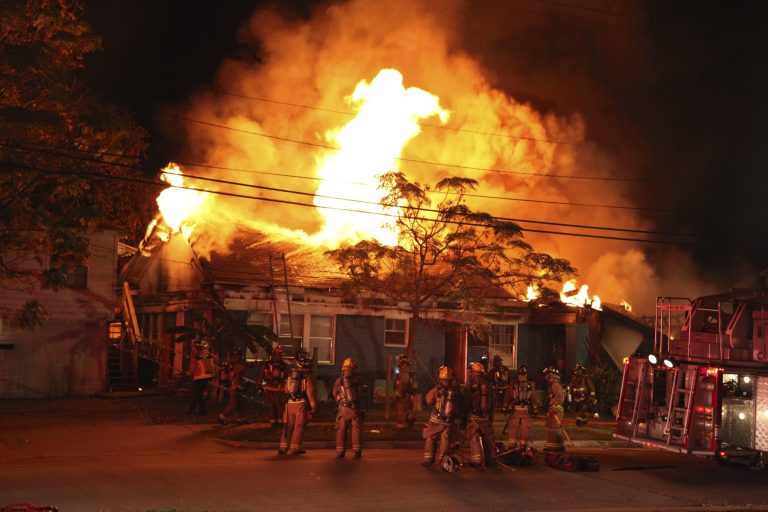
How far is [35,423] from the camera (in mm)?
17594

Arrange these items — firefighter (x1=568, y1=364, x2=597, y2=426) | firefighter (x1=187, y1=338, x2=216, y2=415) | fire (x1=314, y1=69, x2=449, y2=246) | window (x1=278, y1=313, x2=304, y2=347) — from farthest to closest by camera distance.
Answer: fire (x1=314, y1=69, x2=449, y2=246)
window (x1=278, y1=313, x2=304, y2=347)
firefighter (x1=568, y1=364, x2=597, y2=426)
firefighter (x1=187, y1=338, x2=216, y2=415)

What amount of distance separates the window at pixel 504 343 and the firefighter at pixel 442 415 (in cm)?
1344

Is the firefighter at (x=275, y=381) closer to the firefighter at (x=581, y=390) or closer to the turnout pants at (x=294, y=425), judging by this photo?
the turnout pants at (x=294, y=425)

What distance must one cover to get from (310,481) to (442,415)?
2564 millimetres

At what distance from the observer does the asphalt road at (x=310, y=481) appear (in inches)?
395

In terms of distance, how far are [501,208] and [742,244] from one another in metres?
15.3

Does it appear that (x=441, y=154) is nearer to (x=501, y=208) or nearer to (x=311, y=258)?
(x=501, y=208)

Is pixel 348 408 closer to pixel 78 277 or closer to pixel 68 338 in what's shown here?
pixel 68 338

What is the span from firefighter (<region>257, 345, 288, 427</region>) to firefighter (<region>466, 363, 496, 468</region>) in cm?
415

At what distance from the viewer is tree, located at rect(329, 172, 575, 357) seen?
18.5m

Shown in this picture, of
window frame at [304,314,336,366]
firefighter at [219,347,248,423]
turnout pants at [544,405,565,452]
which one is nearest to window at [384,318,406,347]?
window frame at [304,314,336,366]

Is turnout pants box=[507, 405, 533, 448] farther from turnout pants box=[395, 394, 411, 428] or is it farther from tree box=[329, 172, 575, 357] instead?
tree box=[329, 172, 575, 357]

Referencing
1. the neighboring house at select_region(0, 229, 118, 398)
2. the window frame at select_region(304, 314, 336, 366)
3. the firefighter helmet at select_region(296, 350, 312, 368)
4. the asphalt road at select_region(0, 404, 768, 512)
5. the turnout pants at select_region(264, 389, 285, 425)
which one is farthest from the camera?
the window frame at select_region(304, 314, 336, 366)

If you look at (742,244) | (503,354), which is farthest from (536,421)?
(742,244)
